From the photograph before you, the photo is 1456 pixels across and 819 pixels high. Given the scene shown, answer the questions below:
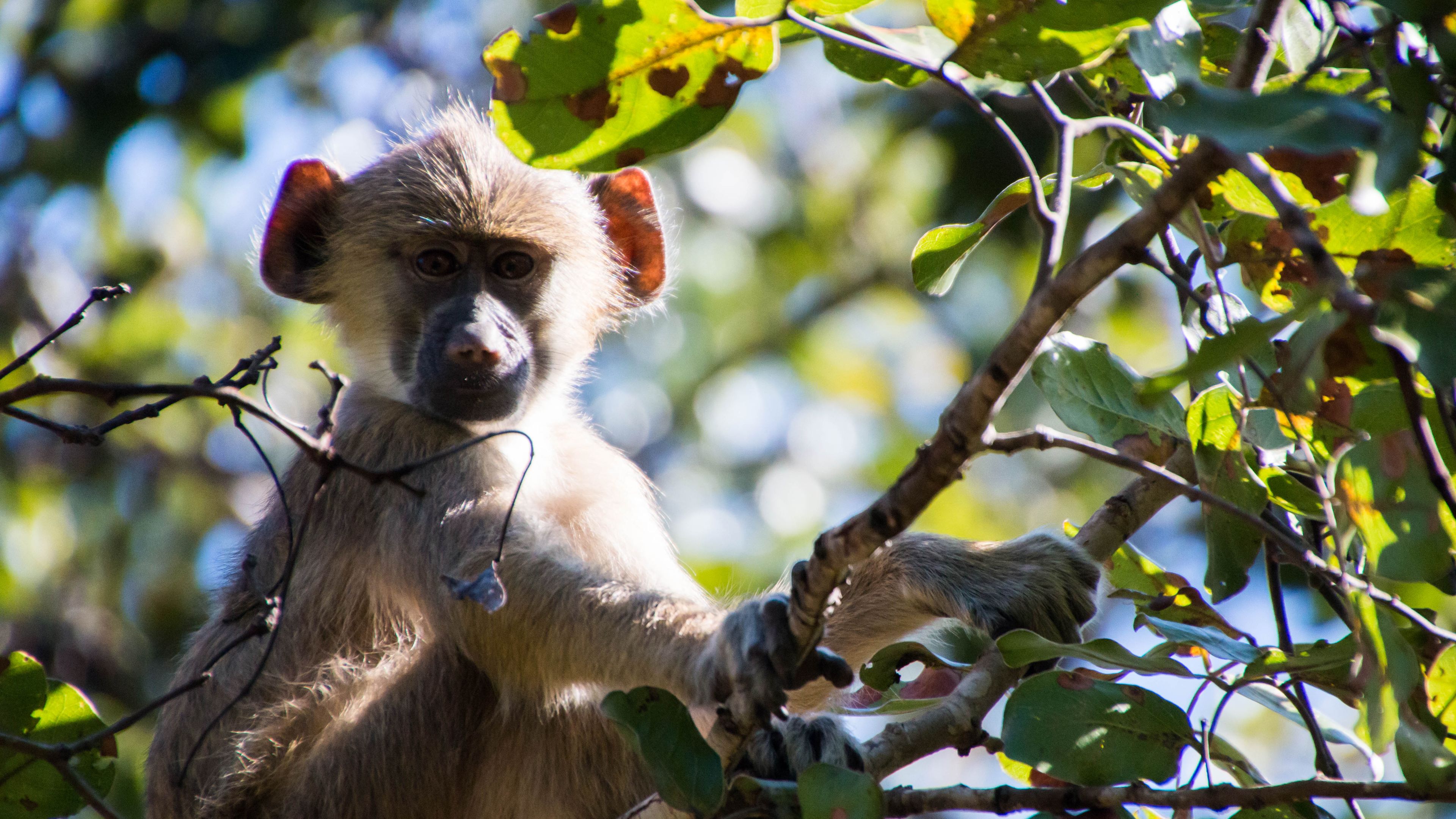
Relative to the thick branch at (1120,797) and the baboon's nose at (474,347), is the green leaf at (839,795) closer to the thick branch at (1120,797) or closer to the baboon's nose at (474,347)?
the thick branch at (1120,797)

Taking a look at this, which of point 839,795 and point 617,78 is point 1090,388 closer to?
point 839,795

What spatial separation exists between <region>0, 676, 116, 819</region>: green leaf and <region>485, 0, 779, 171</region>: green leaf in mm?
1696

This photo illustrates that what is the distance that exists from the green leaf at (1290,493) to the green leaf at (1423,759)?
605 millimetres

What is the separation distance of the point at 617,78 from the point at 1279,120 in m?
1.29

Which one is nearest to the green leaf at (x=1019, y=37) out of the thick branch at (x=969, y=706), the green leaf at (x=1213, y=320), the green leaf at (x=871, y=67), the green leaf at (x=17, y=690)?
the green leaf at (x=871, y=67)

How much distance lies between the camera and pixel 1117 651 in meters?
2.54

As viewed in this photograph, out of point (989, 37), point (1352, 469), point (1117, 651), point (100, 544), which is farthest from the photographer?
point (100, 544)

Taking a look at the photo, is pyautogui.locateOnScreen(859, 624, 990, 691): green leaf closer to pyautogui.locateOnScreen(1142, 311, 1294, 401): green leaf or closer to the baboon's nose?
pyautogui.locateOnScreen(1142, 311, 1294, 401): green leaf

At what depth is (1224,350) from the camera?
4.76 ft

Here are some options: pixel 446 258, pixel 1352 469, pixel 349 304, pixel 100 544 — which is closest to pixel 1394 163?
pixel 1352 469

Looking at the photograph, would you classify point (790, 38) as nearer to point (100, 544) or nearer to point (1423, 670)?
point (1423, 670)

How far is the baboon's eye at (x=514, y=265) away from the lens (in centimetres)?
495

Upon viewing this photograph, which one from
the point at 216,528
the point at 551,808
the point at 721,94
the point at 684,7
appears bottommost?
the point at 216,528

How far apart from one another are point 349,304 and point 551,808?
7.27 ft
